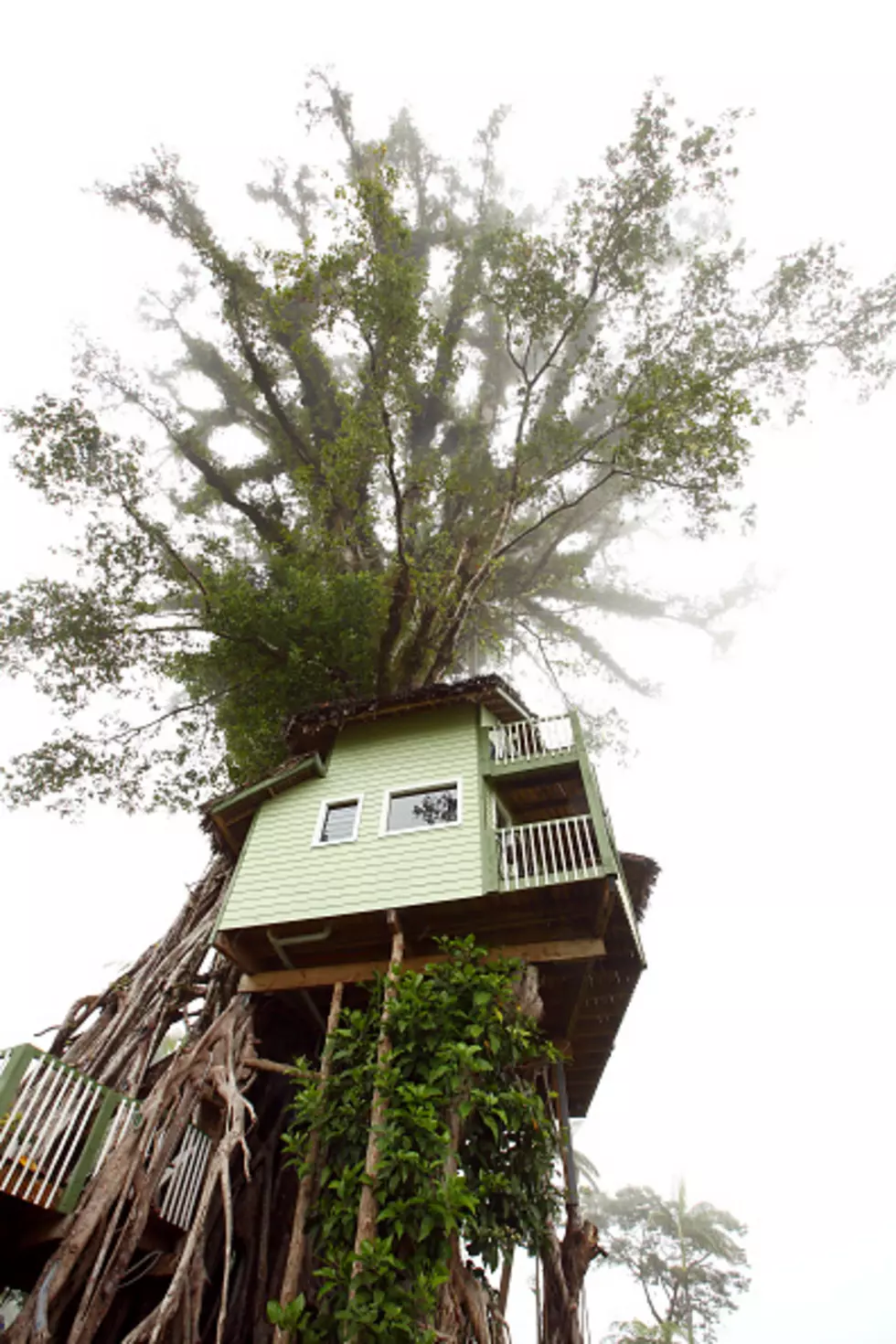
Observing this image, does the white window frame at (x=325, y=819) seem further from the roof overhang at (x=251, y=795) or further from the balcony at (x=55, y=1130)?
the balcony at (x=55, y=1130)

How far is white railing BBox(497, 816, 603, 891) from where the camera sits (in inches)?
337

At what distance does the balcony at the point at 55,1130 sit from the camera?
6934 millimetres

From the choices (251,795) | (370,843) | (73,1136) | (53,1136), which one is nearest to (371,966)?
(370,843)

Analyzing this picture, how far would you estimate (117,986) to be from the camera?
11414 millimetres

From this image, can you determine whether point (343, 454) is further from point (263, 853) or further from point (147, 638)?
point (263, 853)

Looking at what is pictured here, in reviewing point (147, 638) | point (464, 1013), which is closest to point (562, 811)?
point (464, 1013)

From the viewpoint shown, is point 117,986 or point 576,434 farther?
point 576,434

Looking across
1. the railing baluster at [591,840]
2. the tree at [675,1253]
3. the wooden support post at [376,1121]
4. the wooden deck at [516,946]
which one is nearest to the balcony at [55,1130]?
the wooden deck at [516,946]

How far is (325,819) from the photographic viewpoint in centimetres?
1065

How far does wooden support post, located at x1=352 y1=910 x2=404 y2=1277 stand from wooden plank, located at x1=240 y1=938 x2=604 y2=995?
42 centimetres

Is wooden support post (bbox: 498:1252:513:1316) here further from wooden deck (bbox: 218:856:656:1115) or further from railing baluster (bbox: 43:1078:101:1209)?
railing baluster (bbox: 43:1078:101:1209)

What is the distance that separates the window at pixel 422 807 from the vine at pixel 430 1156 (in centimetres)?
196

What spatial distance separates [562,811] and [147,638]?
30.8 ft

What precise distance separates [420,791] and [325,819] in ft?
4.60
